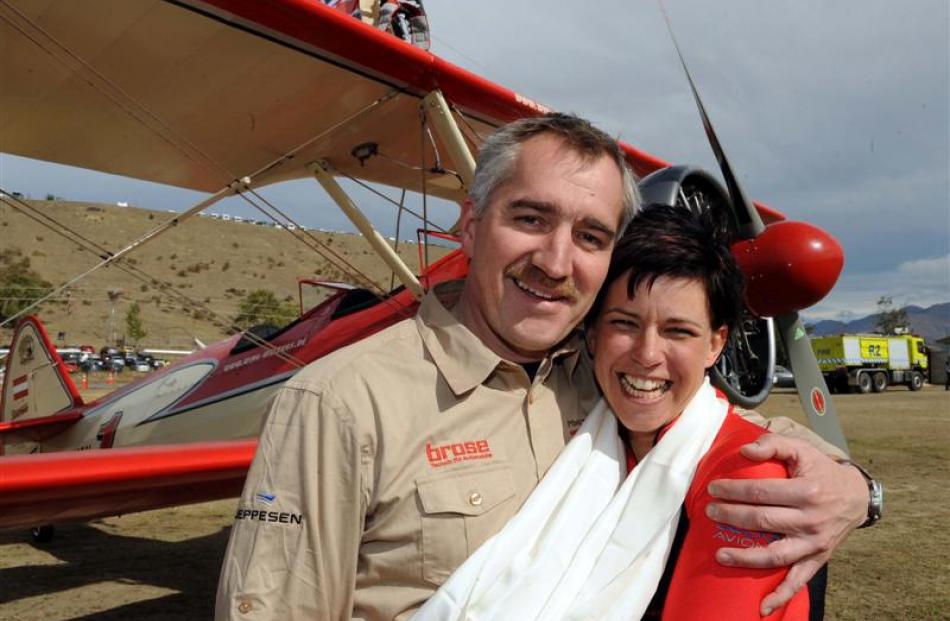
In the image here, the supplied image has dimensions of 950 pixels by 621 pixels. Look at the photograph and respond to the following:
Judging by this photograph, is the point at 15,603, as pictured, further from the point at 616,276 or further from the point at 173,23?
the point at 616,276

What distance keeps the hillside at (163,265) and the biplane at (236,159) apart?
38341 mm

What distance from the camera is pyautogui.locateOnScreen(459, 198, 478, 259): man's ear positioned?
159 centimetres

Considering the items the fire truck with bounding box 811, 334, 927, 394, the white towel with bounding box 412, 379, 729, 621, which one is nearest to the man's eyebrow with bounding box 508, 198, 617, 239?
the white towel with bounding box 412, 379, 729, 621

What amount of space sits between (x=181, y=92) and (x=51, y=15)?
83cm

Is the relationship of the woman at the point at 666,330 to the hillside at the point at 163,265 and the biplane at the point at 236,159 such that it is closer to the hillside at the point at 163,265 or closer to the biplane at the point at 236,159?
the biplane at the point at 236,159

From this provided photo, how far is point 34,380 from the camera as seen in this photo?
723 cm

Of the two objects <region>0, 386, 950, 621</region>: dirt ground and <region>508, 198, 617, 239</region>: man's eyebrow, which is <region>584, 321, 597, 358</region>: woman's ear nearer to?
<region>508, 198, 617, 239</region>: man's eyebrow

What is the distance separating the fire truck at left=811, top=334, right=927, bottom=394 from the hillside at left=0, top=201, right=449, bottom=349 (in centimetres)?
2287

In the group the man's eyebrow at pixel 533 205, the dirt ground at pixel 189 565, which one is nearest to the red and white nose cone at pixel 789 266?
the dirt ground at pixel 189 565

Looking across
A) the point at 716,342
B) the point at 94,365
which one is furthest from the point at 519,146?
the point at 94,365

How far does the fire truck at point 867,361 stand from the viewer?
92.3ft

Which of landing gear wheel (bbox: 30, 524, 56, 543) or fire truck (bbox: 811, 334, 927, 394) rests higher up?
landing gear wheel (bbox: 30, 524, 56, 543)

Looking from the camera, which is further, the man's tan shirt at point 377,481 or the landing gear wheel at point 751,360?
the landing gear wheel at point 751,360

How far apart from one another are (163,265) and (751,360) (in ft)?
209
